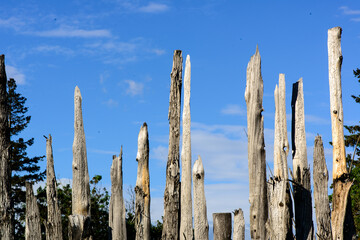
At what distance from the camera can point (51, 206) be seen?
25.8 ft

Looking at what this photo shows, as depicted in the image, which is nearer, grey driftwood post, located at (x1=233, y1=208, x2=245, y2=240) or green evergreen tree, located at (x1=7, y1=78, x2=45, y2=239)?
grey driftwood post, located at (x1=233, y1=208, x2=245, y2=240)

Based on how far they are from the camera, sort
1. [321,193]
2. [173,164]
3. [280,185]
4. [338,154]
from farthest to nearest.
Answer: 1. [173,164]
2. [338,154]
3. [321,193]
4. [280,185]

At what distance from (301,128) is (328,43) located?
1482mm

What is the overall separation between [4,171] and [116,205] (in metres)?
2.25

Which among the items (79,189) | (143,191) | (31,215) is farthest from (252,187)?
(31,215)

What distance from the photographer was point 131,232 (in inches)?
576

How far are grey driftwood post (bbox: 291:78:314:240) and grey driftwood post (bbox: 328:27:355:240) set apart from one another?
0.44 metres

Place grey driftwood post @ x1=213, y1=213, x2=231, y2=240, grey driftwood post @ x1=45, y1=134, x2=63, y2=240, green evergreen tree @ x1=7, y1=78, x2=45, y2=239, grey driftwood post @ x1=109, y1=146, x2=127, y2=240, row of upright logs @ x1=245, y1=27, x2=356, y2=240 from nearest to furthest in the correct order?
row of upright logs @ x1=245, y1=27, x2=356, y2=240 < grey driftwood post @ x1=213, y1=213, x2=231, y2=240 < grey driftwood post @ x1=109, y1=146, x2=127, y2=240 < grey driftwood post @ x1=45, y1=134, x2=63, y2=240 < green evergreen tree @ x1=7, y1=78, x2=45, y2=239

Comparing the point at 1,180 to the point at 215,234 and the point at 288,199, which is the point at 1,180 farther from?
the point at 288,199

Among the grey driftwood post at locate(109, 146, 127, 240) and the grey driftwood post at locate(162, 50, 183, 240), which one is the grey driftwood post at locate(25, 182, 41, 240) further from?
the grey driftwood post at locate(162, 50, 183, 240)

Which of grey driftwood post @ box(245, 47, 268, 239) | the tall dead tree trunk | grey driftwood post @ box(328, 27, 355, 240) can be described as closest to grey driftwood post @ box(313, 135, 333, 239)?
grey driftwood post @ box(328, 27, 355, 240)

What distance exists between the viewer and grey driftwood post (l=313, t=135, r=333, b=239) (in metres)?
6.84

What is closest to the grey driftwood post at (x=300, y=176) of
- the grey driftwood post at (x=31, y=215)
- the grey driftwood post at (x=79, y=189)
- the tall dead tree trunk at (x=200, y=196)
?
the tall dead tree trunk at (x=200, y=196)

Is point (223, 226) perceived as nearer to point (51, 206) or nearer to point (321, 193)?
point (321, 193)
